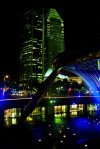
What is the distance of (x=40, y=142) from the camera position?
1166cm

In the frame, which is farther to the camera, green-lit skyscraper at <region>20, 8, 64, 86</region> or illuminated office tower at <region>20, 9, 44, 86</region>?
green-lit skyscraper at <region>20, 8, 64, 86</region>

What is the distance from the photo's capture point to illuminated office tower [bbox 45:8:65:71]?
459ft

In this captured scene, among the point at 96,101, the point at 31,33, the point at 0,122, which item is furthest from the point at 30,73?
the point at 0,122

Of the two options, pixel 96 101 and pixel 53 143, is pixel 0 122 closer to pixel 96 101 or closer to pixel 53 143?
pixel 53 143

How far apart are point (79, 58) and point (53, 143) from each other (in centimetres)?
653

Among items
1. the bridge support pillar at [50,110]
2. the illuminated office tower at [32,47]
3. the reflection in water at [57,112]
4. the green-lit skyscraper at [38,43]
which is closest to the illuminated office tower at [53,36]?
the green-lit skyscraper at [38,43]

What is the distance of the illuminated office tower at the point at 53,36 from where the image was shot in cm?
14000

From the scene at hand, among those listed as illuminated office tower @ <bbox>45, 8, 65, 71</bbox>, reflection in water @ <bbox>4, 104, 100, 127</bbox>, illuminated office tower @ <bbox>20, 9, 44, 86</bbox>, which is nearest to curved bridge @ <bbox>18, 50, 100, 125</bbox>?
reflection in water @ <bbox>4, 104, 100, 127</bbox>

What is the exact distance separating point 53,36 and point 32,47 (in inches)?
869

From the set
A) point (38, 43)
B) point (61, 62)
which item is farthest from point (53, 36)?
point (61, 62)

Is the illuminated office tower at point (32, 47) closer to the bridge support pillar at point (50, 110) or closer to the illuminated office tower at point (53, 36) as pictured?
the illuminated office tower at point (53, 36)

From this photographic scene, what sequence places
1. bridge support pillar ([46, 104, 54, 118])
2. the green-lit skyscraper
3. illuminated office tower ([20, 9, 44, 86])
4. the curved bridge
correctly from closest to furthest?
the curved bridge → bridge support pillar ([46, 104, 54, 118]) → illuminated office tower ([20, 9, 44, 86]) → the green-lit skyscraper

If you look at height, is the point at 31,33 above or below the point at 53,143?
above

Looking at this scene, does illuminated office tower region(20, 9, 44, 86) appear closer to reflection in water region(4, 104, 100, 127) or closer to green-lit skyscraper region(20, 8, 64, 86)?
green-lit skyscraper region(20, 8, 64, 86)
